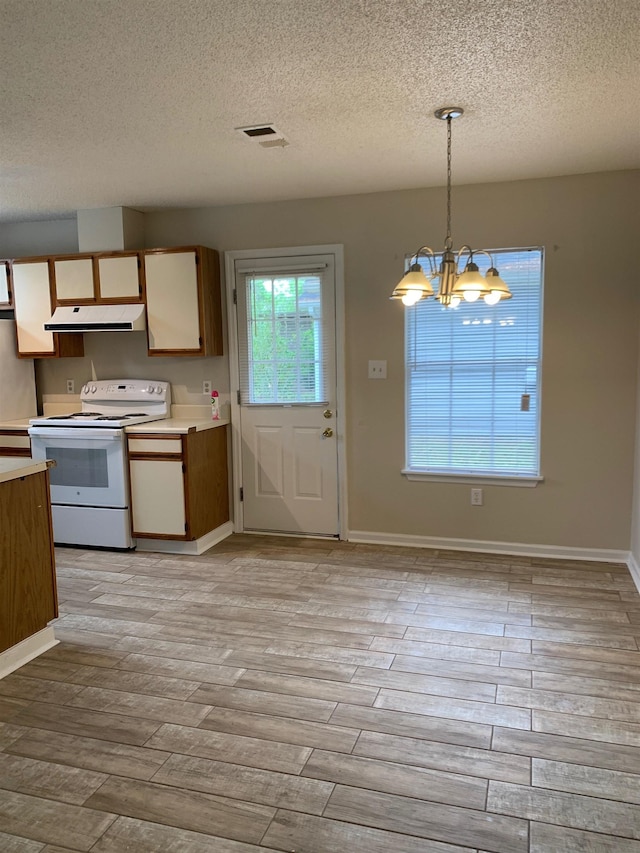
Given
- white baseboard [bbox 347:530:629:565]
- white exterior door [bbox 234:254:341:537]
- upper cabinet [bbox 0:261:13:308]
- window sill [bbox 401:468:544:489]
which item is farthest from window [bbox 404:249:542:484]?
upper cabinet [bbox 0:261:13:308]

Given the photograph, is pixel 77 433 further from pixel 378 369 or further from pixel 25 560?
A: pixel 378 369

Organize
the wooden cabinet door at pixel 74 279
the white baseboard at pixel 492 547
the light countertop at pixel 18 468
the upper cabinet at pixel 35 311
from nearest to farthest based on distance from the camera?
the light countertop at pixel 18 468 < the white baseboard at pixel 492 547 < the wooden cabinet door at pixel 74 279 < the upper cabinet at pixel 35 311

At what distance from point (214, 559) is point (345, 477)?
3.60 ft

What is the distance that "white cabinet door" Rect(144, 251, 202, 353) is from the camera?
4.60 metres

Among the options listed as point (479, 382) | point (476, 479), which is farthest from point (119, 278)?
point (476, 479)

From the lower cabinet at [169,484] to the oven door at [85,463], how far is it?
9 cm

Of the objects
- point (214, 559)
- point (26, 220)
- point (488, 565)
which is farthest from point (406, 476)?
point (26, 220)

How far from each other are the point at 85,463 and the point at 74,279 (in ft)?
4.65

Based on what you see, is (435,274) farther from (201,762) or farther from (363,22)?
(201,762)

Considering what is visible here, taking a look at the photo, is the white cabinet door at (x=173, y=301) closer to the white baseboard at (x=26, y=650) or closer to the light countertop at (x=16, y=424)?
the light countertop at (x=16, y=424)

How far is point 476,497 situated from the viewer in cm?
441

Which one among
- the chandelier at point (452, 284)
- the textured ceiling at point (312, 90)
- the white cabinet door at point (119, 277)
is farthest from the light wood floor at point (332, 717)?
the textured ceiling at point (312, 90)

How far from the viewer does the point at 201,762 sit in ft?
7.27

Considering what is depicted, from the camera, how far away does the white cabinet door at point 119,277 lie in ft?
15.5
